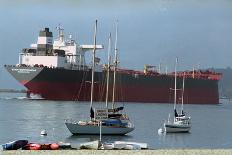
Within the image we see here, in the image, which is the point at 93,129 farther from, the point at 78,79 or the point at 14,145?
the point at 78,79

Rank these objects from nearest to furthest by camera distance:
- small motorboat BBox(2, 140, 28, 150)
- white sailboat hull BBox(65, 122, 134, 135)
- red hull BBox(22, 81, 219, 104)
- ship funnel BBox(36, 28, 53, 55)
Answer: small motorboat BBox(2, 140, 28, 150) → white sailboat hull BBox(65, 122, 134, 135) → red hull BBox(22, 81, 219, 104) → ship funnel BBox(36, 28, 53, 55)

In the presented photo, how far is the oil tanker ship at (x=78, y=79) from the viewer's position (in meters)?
76.1

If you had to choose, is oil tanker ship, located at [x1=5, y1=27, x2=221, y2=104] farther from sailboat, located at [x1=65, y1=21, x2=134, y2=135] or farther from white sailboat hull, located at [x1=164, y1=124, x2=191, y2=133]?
sailboat, located at [x1=65, y1=21, x2=134, y2=135]

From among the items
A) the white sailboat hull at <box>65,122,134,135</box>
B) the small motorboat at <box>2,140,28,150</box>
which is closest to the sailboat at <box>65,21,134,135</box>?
the white sailboat hull at <box>65,122,134,135</box>

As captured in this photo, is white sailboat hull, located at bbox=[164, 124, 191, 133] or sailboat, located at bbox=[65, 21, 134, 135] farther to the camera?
white sailboat hull, located at bbox=[164, 124, 191, 133]

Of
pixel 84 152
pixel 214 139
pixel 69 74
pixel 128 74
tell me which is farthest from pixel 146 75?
pixel 84 152

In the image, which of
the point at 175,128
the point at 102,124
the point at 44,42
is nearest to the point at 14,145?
the point at 102,124

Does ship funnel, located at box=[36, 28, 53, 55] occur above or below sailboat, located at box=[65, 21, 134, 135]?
above

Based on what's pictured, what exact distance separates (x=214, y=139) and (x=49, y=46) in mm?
51556

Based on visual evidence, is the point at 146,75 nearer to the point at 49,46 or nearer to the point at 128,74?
the point at 128,74

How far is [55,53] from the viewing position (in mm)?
82625

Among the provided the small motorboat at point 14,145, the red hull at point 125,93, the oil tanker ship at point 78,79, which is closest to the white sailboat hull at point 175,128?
the small motorboat at point 14,145

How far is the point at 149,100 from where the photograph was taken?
85125 mm

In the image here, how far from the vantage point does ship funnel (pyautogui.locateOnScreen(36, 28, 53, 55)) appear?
8525 cm
